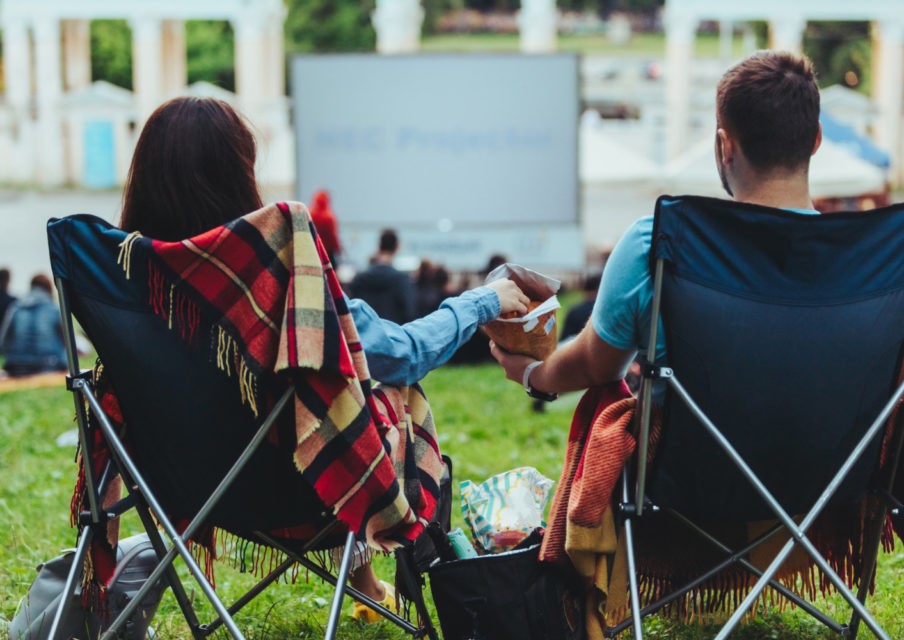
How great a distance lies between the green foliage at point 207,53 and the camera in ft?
140

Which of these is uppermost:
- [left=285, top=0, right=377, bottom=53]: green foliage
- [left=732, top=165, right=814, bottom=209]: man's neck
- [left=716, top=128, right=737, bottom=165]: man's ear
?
[left=285, top=0, right=377, bottom=53]: green foliage

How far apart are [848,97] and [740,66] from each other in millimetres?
24446

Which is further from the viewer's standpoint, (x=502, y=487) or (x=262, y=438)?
(x=502, y=487)

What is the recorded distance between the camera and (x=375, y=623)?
3469 millimetres

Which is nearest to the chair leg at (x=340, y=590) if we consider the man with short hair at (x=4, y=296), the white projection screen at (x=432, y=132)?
the man with short hair at (x=4, y=296)

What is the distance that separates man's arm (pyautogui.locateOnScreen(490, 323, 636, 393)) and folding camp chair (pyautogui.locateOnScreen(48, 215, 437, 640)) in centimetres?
60

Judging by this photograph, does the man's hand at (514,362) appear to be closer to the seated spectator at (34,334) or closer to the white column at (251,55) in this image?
the seated spectator at (34,334)

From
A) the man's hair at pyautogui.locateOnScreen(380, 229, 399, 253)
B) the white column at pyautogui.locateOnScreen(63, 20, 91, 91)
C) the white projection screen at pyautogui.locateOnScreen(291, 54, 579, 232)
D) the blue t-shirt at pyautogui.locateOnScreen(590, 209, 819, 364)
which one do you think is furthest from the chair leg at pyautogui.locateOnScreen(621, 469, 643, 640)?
the white column at pyautogui.locateOnScreen(63, 20, 91, 91)

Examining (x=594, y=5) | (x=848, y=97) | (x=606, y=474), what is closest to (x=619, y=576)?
(x=606, y=474)

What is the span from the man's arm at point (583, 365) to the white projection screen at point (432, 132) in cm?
1214

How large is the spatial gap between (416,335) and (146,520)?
27.1 inches

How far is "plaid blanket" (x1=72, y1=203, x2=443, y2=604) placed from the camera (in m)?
2.49

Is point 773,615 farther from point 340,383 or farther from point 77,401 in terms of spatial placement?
point 77,401

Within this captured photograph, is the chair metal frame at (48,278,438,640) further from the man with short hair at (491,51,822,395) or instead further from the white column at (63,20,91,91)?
the white column at (63,20,91,91)
